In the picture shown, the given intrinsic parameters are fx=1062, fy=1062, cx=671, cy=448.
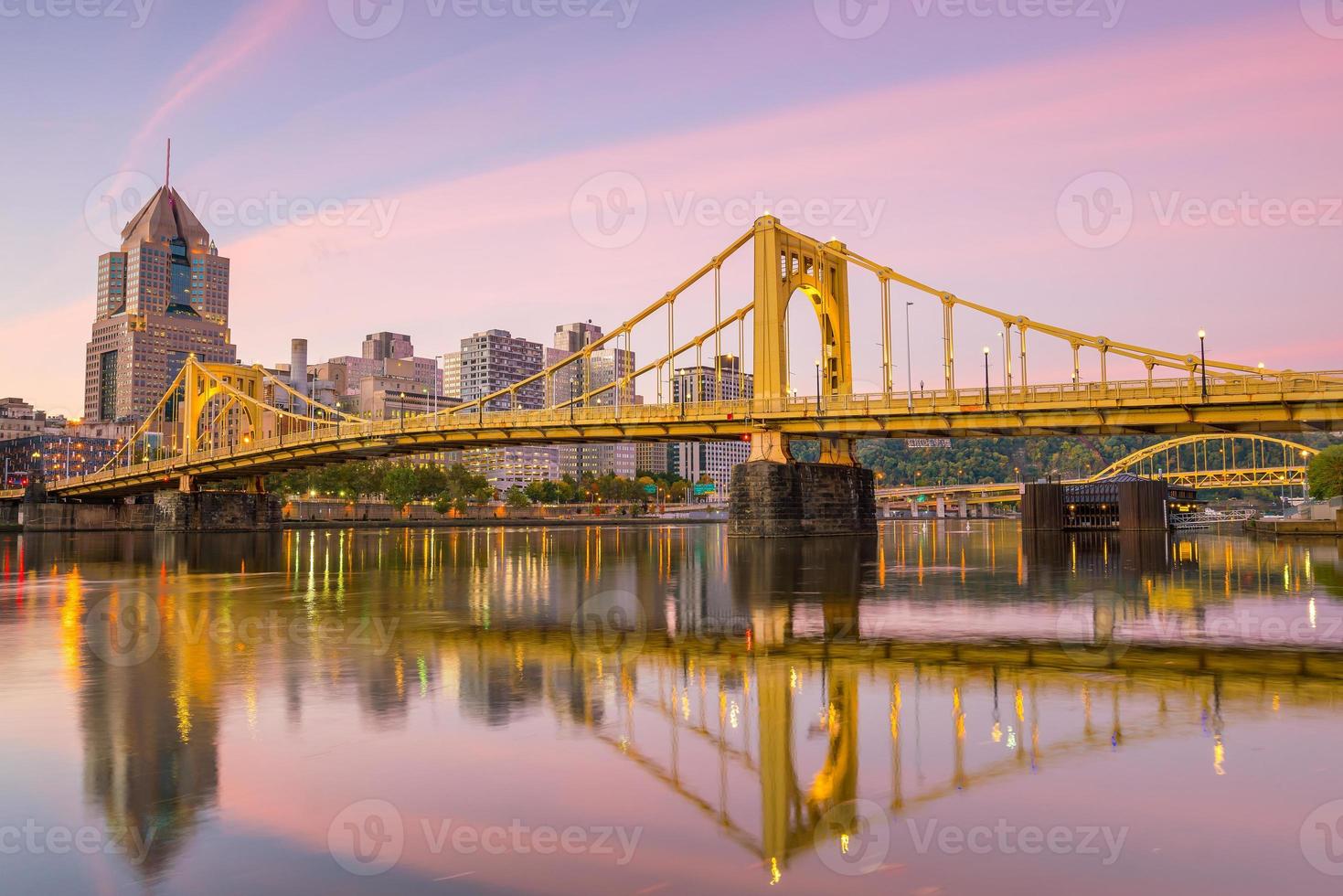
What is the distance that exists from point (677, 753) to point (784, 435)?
62722 millimetres

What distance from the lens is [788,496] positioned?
70.2 m

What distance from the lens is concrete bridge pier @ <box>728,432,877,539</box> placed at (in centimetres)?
6900

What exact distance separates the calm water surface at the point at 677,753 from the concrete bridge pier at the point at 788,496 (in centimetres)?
4782

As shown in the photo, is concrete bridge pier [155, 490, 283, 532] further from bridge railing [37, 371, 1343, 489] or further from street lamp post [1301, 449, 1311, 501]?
street lamp post [1301, 449, 1311, 501]

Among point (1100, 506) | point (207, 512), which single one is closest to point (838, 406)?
point (1100, 506)

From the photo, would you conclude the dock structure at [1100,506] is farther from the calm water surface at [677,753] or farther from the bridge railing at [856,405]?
the calm water surface at [677,753]

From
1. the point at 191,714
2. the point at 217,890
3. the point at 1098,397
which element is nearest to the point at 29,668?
the point at 191,714

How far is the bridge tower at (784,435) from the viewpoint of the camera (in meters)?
69.4

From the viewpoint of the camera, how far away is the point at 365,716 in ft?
35.8

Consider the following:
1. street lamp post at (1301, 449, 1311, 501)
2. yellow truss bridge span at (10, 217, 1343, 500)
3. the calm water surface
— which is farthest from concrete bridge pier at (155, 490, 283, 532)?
street lamp post at (1301, 449, 1311, 501)

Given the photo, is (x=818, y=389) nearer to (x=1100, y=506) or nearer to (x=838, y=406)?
(x=838, y=406)

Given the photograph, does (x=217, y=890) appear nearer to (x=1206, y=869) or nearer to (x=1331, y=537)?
(x=1206, y=869)

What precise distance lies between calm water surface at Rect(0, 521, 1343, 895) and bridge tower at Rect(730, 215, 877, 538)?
4815 cm

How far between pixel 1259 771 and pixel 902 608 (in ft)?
45.8
